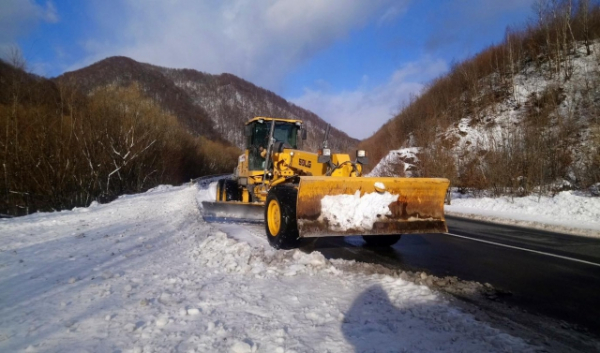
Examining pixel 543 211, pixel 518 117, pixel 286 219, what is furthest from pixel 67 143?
pixel 518 117

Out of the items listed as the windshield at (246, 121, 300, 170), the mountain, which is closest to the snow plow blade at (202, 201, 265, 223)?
the windshield at (246, 121, 300, 170)

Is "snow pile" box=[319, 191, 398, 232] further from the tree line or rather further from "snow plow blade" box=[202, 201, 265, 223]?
the tree line

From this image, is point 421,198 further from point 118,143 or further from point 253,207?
point 118,143

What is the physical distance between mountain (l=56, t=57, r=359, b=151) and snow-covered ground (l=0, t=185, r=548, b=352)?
8292cm

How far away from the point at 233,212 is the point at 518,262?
602cm

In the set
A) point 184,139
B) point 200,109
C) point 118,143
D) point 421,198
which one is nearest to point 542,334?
point 421,198

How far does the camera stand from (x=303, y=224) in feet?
18.9

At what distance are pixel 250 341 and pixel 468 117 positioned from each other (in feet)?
97.0

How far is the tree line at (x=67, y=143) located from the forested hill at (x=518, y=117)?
61.4 feet

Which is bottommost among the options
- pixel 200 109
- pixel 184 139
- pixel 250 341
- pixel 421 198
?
pixel 250 341

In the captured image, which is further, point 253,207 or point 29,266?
point 253,207

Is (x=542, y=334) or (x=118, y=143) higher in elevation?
(x=118, y=143)

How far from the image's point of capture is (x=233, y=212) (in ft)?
28.9

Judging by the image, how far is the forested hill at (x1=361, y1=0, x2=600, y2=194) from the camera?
1612cm
